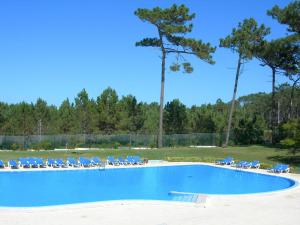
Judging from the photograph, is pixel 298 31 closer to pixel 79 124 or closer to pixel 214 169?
pixel 214 169

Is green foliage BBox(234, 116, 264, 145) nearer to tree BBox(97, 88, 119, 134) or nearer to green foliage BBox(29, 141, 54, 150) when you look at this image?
tree BBox(97, 88, 119, 134)

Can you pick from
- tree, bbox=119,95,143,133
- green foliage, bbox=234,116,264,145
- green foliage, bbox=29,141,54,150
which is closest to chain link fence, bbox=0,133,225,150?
green foliage, bbox=29,141,54,150

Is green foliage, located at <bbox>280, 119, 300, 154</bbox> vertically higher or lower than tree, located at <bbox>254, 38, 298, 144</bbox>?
lower

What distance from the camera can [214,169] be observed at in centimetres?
2670

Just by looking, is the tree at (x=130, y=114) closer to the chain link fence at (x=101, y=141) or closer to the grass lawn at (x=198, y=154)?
the chain link fence at (x=101, y=141)

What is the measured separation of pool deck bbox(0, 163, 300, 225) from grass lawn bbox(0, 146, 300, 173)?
1272cm

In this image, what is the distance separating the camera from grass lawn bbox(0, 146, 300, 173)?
28797mm

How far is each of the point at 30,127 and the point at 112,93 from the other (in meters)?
7.85

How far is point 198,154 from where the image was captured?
3216 centimetres

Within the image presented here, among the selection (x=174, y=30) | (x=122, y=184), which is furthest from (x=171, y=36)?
(x=122, y=184)

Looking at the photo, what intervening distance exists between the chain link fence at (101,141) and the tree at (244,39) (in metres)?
4.86

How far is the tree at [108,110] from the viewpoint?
138 feet

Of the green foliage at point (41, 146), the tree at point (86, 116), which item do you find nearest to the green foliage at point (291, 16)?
the tree at point (86, 116)

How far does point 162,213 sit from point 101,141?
2723cm
